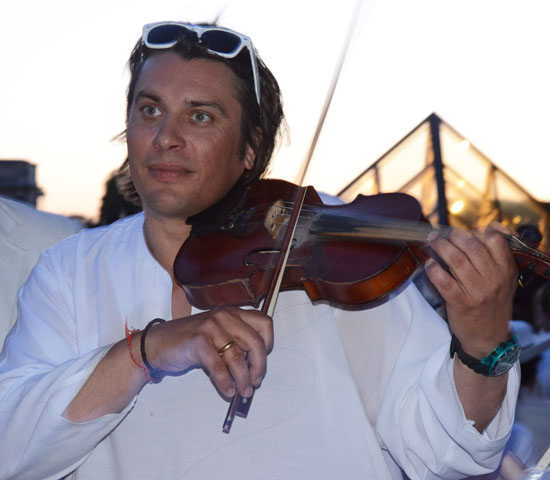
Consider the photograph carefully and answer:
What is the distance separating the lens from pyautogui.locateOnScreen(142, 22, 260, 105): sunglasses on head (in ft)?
5.71

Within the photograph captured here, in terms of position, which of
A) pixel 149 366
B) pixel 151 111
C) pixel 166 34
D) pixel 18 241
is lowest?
pixel 18 241

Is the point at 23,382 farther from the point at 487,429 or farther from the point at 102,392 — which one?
the point at 487,429

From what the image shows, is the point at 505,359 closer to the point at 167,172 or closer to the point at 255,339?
the point at 255,339

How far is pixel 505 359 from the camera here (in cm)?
126

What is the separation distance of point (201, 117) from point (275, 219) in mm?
313

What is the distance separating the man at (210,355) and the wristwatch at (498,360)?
13 millimetres

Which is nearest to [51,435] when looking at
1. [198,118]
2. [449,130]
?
[198,118]

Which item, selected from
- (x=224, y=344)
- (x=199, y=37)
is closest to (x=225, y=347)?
(x=224, y=344)

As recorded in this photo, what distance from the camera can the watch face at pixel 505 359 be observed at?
4.10 feet

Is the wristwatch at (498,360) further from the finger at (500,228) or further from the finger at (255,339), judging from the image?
the finger at (255,339)

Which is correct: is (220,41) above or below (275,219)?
above

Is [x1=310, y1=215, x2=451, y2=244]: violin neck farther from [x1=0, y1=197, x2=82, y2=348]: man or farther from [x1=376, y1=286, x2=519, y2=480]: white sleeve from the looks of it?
[x1=0, y1=197, x2=82, y2=348]: man

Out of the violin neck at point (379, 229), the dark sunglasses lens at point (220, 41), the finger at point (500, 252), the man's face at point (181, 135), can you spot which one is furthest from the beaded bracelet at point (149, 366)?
the dark sunglasses lens at point (220, 41)

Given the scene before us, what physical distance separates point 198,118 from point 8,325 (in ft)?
2.51
